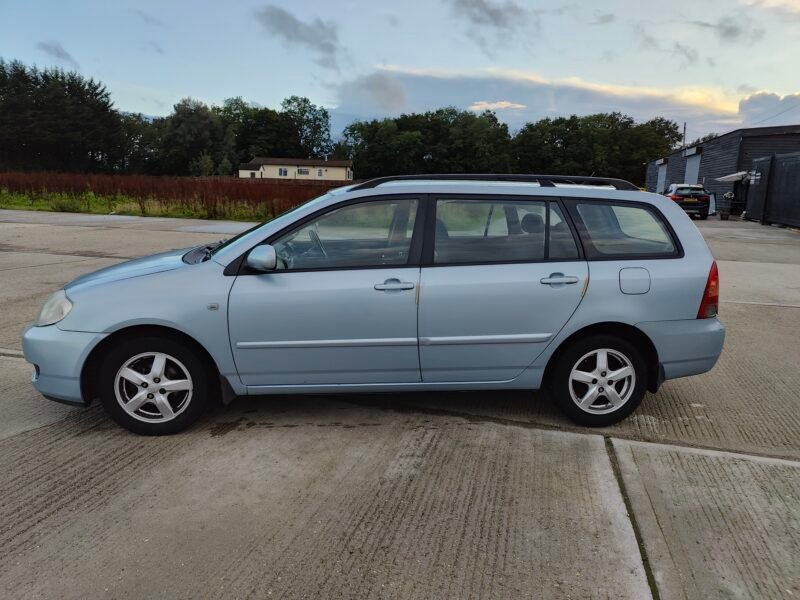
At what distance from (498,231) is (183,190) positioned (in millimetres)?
21736

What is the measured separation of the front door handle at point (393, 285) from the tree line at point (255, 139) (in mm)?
79572

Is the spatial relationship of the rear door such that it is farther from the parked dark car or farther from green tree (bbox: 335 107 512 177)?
green tree (bbox: 335 107 512 177)

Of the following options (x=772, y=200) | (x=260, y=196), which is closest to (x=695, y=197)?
(x=772, y=200)

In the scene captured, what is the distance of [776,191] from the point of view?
2341cm

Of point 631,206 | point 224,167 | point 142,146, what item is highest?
point 142,146

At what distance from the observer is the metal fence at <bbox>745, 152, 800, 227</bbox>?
21312mm

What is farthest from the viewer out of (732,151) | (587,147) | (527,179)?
(587,147)

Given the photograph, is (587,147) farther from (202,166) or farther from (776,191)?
(776,191)

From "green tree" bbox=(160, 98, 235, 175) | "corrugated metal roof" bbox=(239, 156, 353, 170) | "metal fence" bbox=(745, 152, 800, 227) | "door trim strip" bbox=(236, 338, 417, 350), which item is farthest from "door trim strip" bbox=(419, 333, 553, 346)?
"corrugated metal roof" bbox=(239, 156, 353, 170)

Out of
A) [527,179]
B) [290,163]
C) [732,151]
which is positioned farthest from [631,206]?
[290,163]

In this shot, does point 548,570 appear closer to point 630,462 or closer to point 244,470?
point 630,462

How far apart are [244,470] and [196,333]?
864mm

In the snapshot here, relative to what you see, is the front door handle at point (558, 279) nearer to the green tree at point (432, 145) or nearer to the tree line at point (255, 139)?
the tree line at point (255, 139)

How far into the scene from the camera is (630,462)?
338 centimetres
